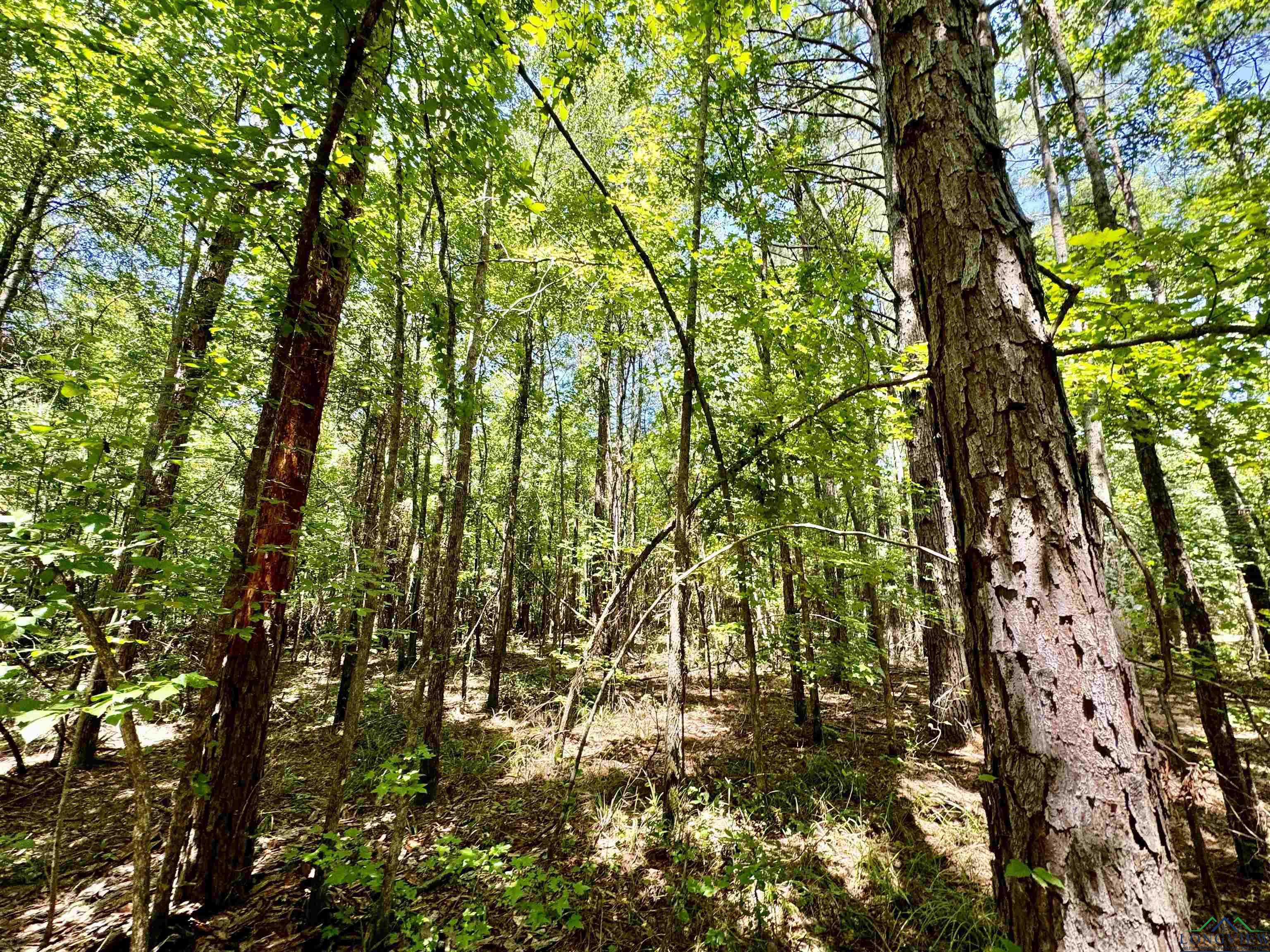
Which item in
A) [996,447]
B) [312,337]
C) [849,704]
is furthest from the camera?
[849,704]

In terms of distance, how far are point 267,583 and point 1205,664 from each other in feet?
24.1

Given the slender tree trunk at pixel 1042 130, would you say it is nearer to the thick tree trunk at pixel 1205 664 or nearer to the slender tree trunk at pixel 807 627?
the thick tree trunk at pixel 1205 664

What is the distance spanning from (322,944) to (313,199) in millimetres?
4392

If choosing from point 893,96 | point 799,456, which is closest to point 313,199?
point 893,96

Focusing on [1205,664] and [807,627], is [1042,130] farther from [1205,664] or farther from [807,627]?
[807,627]

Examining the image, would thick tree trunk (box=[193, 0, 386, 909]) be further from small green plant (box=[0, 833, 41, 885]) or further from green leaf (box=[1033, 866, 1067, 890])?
green leaf (box=[1033, 866, 1067, 890])

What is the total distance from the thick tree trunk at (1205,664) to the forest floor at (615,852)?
0.22 meters

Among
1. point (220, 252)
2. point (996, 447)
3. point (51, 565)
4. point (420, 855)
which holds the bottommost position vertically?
point (420, 855)

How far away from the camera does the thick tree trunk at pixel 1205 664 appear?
400cm

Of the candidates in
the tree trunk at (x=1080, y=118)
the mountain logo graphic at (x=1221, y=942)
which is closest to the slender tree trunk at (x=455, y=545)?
the mountain logo graphic at (x=1221, y=942)

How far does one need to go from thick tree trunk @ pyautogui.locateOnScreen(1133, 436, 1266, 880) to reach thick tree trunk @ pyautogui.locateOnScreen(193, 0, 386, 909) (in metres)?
6.64

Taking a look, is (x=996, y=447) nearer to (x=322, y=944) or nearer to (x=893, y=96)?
(x=893, y=96)

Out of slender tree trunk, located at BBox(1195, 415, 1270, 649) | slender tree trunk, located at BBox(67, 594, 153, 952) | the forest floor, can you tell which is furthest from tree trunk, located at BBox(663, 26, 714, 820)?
slender tree trunk, located at BBox(1195, 415, 1270, 649)

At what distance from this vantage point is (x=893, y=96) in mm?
1460
